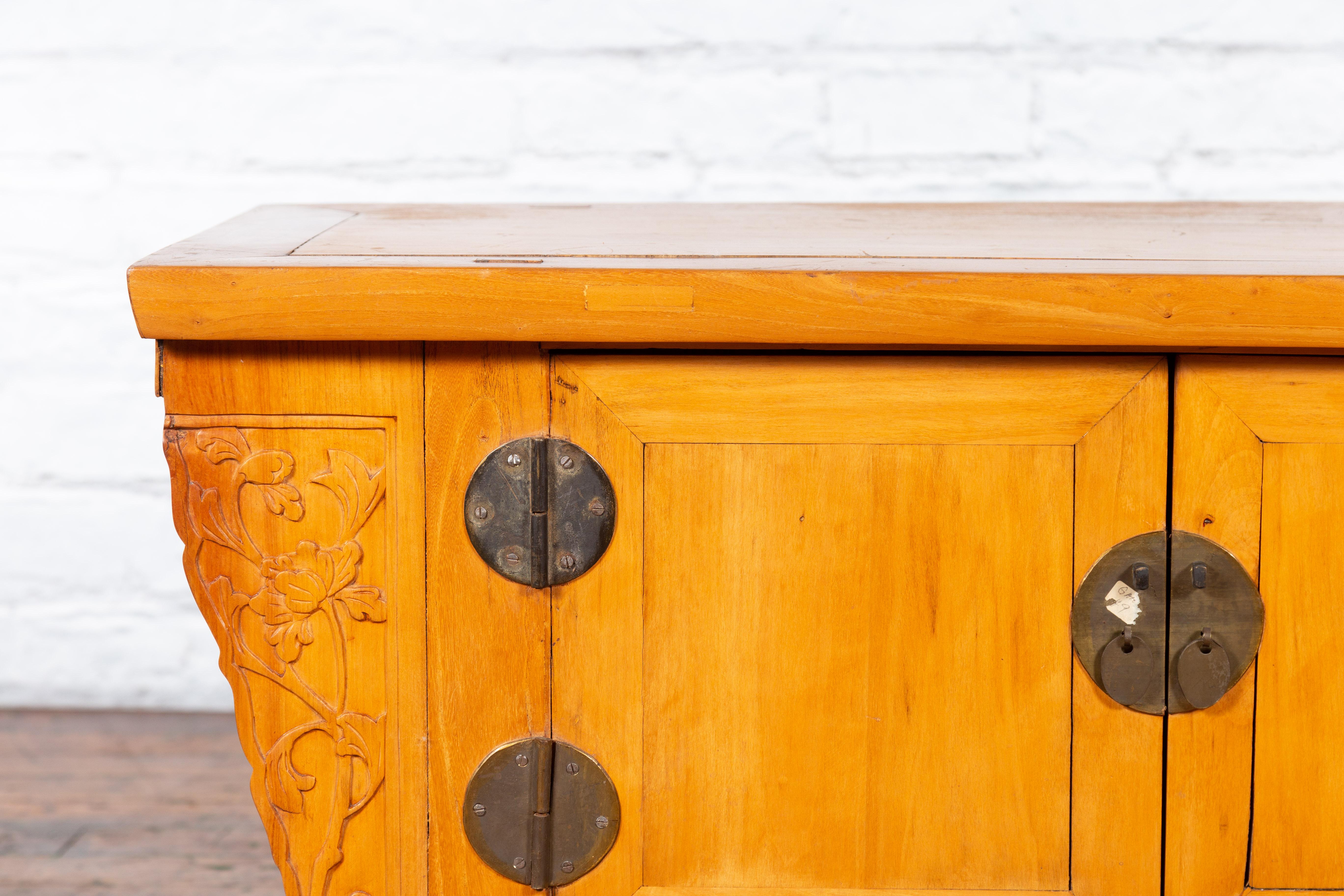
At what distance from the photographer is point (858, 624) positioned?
0.80 m

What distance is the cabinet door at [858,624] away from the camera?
2.56 ft

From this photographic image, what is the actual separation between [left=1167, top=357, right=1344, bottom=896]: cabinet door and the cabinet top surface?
81mm

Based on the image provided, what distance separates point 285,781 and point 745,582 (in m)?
0.33

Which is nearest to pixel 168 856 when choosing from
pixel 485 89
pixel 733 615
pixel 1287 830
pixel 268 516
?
pixel 268 516

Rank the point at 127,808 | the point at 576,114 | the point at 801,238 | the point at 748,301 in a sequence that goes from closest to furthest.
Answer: the point at 748,301 < the point at 801,238 < the point at 127,808 < the point at 576,114

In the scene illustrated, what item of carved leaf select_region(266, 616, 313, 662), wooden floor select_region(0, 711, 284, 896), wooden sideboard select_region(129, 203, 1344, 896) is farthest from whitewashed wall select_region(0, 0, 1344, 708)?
carved leaf select_region(266, 616, 313, 662)

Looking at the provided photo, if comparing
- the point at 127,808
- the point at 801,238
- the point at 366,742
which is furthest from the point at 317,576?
the point at 127,808

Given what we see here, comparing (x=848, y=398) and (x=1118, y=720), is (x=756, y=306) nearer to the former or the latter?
(x=848, y=398)

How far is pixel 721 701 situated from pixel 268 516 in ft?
1.02

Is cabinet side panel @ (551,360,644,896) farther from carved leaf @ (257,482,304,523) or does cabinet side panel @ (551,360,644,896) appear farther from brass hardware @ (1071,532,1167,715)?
brass hardware @ (1071,532,1167,715)

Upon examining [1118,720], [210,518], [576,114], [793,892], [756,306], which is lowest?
[793,892]

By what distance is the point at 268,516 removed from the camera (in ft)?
2.59

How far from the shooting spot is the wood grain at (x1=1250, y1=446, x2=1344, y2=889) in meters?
0.78

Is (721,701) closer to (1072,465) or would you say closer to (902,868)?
(902,868)
